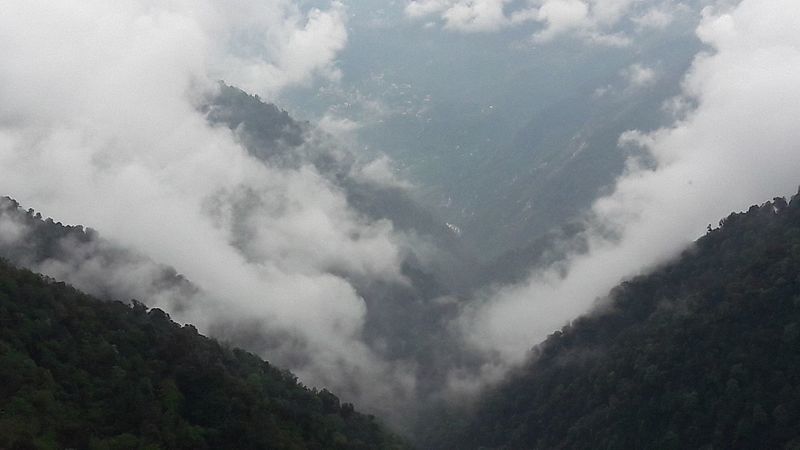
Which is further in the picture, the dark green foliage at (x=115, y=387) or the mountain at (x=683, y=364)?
the mountain at (x=683, y=364)

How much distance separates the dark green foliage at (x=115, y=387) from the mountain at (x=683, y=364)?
3139 cm

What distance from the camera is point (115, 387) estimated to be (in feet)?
175

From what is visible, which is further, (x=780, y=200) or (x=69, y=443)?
(x=780, y=200)

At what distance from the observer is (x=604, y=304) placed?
116 metres

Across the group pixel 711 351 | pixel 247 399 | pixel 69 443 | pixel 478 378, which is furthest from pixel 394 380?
pixel 69 443

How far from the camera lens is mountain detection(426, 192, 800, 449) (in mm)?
73000

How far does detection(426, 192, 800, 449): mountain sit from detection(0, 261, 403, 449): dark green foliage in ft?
103

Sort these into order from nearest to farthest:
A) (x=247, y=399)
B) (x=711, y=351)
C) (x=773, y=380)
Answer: (x=247, y=399), (x=773, y=380), (x=711, y=351)

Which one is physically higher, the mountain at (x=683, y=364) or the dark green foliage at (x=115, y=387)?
the dark green foliage at (x=115, y=387)

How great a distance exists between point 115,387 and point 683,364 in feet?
181

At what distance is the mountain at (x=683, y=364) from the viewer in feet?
240

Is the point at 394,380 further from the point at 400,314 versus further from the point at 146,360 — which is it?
the point at 146,360

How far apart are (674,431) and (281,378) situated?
38.8 m

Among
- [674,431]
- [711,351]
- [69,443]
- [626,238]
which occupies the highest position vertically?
[626,238]
